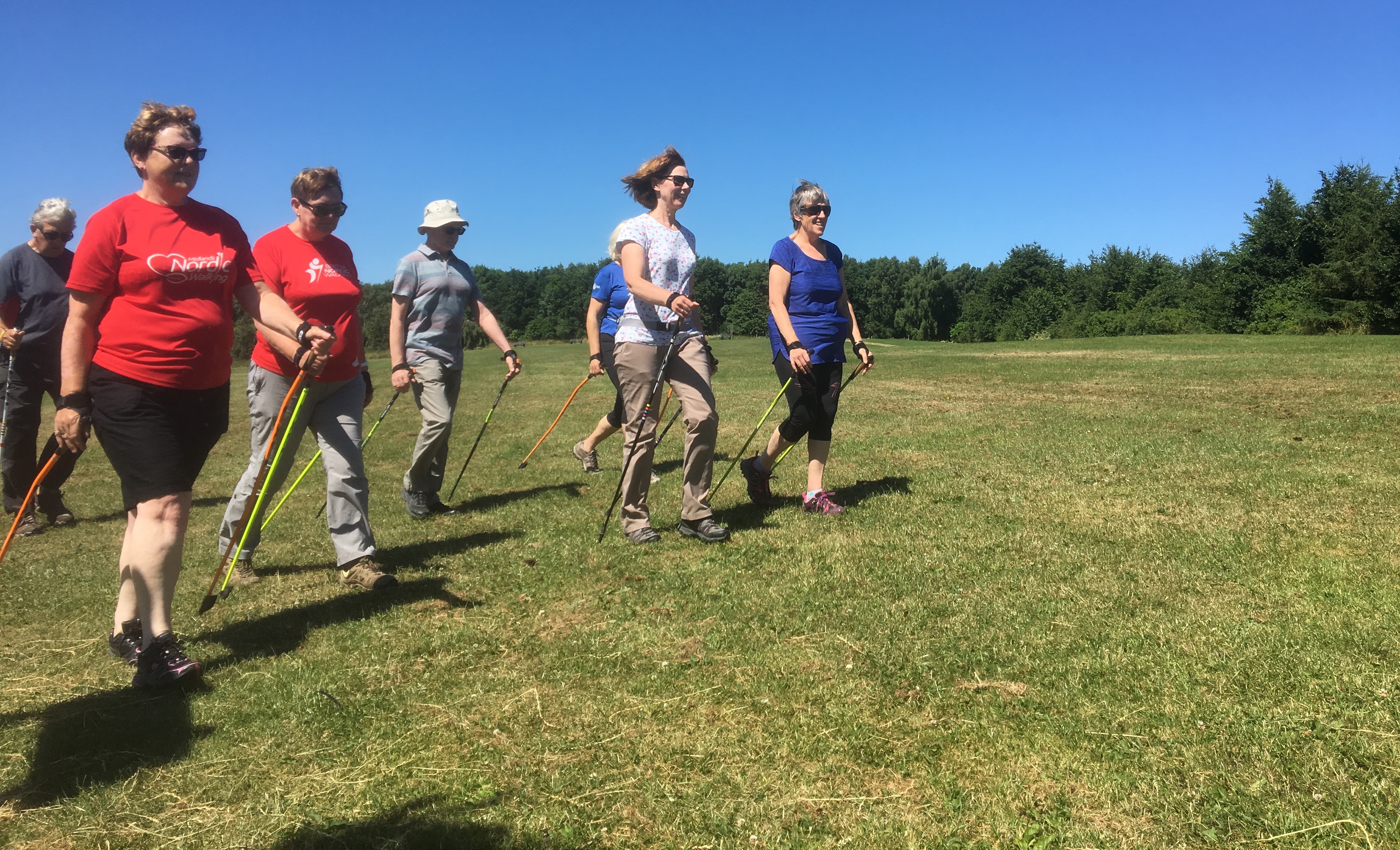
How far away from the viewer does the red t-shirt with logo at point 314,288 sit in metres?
5.23

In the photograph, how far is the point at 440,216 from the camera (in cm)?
684

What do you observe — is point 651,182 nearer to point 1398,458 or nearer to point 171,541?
point 171,541

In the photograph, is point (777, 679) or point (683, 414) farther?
point (683, 414)

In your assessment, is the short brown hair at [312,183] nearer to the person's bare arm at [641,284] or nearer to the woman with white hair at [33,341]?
the person's bare arm at [641,284]

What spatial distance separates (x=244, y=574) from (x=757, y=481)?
356cm

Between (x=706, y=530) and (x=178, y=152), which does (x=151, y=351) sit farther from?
(x=706, y=530)

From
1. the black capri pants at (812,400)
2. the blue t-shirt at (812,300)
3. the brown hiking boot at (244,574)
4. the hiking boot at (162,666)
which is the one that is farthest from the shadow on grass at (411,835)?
the blue t-shirt at (812,300)

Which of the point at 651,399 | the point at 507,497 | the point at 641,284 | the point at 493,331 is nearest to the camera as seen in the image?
the point at 641,284

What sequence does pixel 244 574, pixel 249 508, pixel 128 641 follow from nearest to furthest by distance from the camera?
pixel 128 641
pixel 249 508
pixel 244 574

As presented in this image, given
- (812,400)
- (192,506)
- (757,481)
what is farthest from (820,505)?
(192,506)

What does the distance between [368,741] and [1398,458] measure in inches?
314

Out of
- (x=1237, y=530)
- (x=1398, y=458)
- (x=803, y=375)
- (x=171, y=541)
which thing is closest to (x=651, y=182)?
(x=803, y=375)

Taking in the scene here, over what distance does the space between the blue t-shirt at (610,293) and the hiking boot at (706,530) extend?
286 centimetres

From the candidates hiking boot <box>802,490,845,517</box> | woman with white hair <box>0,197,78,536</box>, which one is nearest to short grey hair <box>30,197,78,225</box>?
woman with white hair <box>0,197,78,536</box>
